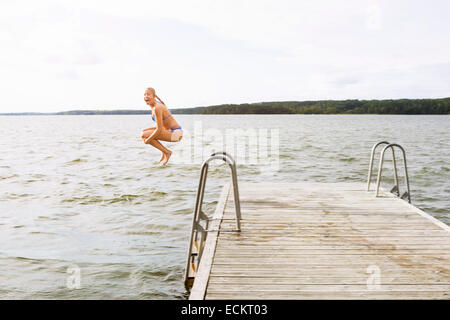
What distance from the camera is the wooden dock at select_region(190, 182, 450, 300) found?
380 cm

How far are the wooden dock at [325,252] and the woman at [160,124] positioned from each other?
57.1 inches

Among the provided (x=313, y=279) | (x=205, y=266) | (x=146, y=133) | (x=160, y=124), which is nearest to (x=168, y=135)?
(x=160, y=124)

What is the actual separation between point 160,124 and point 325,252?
2.46 meters

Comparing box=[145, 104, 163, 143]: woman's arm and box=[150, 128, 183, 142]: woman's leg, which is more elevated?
box=[145, 104, 163, 143]: woman's arm

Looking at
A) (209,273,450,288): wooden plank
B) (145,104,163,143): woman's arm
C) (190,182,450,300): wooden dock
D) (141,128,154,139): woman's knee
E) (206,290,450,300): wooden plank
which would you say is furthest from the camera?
(141,128,154,139): woman's knee

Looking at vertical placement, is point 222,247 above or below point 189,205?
above

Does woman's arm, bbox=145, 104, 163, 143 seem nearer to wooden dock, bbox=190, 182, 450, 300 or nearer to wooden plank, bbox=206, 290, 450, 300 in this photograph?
wooden dock, bbox=190, 182, 450, 300

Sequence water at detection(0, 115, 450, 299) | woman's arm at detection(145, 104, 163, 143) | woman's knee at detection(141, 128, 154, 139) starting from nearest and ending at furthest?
woman's arm at detection(145, 104, 163, 143)
woman's knee at detection(141, 128, 154, 139)
water at detection(0, 115, 450, 299)

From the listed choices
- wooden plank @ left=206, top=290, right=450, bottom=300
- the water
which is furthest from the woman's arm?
the water

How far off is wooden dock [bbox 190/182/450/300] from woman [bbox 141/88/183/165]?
1.45m

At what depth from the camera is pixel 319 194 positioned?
781 centimetres
